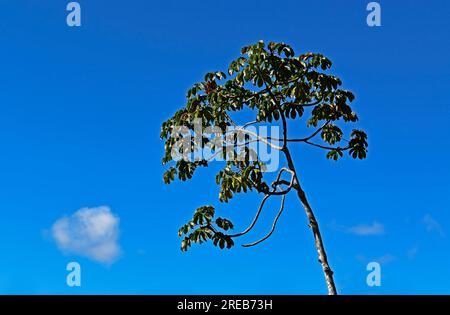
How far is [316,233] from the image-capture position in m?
7.51

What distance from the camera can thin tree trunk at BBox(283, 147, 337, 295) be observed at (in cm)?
721

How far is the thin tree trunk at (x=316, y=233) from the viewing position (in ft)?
23.7
